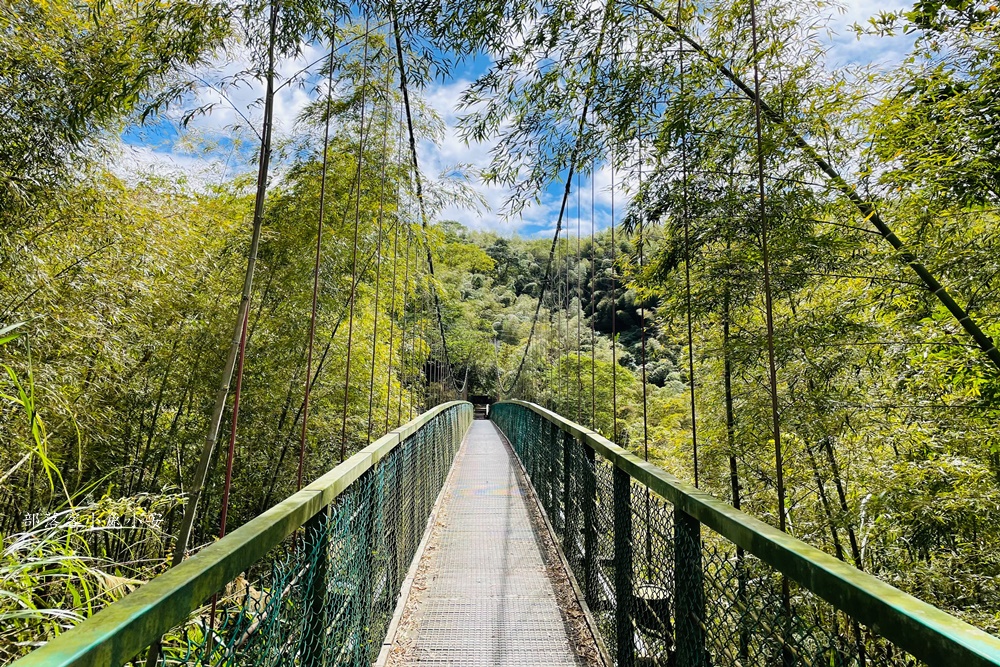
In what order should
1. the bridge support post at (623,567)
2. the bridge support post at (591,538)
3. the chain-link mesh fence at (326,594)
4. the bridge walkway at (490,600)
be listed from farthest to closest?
1. the bridge support post at (591,538)
2. the bridge walkway at (490,600)
3. the bridge support post at (623,567)
4. the chain-link mesh fence at (326,594)

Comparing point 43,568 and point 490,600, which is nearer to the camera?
point 43,568

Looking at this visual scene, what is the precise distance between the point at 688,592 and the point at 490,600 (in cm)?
122

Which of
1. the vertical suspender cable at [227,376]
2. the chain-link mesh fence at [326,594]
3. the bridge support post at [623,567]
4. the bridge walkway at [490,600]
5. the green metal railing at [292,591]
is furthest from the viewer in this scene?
the bridge walkway at [490,600]

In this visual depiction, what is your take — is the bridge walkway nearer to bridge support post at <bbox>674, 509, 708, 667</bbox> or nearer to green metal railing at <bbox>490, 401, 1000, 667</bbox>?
green metal railing at <bbox>490, 401, 1000, 667</bbox>

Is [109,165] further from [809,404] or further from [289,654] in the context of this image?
[809,404]

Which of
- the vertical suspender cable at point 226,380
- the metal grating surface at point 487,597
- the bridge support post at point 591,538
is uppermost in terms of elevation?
the vertical suspender cable at point 226,380

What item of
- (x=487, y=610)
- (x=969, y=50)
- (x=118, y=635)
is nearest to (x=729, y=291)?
(x=969, y=50)

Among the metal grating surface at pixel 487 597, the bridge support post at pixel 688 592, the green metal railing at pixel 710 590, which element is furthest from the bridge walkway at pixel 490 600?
the bridge support post at pixel 688 592

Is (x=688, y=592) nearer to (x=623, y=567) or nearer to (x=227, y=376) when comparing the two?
(x=623, y=567)

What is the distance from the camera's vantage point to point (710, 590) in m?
1.01

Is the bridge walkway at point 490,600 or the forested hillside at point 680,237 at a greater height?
the forested hillside at point 680,237

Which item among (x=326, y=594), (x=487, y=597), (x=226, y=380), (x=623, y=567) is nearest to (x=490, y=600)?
(x=487, y=597)

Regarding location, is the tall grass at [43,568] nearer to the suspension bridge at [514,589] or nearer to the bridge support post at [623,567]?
the suspension bridge at [514,589]

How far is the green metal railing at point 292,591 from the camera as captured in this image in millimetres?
496
